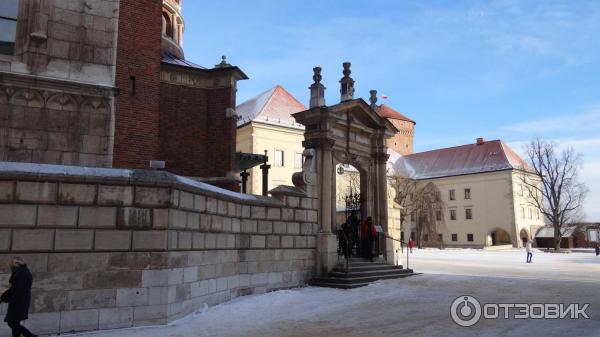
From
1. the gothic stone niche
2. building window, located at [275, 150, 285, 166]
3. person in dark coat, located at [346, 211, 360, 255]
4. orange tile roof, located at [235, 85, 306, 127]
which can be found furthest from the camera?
building window, located at [275, 150, 285, 166]

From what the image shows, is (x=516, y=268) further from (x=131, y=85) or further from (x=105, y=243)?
(x=105, y=243)

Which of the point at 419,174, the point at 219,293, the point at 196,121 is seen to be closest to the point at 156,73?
the point at 196,121

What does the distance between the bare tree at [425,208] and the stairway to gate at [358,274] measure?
39506 mm

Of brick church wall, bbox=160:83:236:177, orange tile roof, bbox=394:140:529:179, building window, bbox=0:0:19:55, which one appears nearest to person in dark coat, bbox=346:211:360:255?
brick church wall, bbox=160:83:236:177

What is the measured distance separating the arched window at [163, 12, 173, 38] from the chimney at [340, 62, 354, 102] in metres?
10.0

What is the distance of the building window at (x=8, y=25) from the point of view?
41.4 feet

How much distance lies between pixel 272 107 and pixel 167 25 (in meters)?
23.2

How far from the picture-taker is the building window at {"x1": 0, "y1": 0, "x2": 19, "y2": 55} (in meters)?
12.6

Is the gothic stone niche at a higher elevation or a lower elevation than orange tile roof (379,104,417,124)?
lower

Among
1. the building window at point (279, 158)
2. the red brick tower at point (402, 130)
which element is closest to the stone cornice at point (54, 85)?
the building window at point (279, 158)

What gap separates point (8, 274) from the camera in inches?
A: 316

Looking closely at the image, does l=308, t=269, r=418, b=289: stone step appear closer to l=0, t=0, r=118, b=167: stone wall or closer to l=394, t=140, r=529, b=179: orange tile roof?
l=0, t=0, r=118, b=167: stone wall

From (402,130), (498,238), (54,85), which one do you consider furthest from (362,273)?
(402,130)

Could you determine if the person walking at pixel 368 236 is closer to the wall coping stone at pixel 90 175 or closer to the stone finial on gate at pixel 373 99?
the stone finial on gate at pixel 373 99
